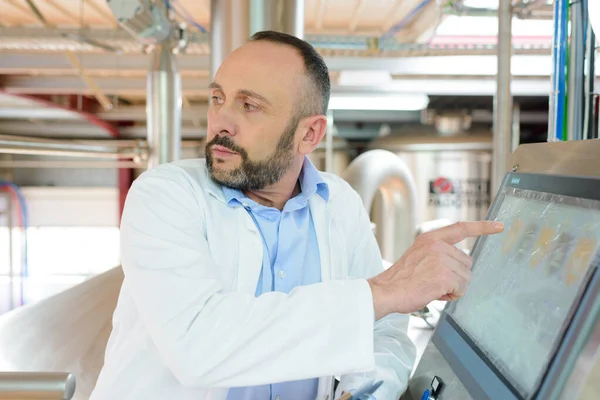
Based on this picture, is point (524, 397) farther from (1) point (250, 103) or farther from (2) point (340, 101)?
(2) point (340, 101)

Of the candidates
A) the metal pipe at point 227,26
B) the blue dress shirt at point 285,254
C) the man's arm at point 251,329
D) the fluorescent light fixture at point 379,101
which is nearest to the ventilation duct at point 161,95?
the metal pipe at point 227,26

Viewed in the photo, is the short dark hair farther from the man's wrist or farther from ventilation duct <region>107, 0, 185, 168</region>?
ventilation duct <region>107, 0, 185, 168</region>

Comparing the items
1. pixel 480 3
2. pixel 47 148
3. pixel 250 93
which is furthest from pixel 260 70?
pixel 480 3

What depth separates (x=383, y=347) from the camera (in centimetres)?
89

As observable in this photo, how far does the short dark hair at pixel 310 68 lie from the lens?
1011 millimetres

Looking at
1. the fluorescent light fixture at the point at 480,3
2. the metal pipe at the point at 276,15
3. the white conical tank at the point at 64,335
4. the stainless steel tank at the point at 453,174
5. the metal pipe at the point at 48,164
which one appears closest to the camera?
the white conical tank at the point at 64,335

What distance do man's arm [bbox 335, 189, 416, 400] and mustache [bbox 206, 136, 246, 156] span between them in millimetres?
314

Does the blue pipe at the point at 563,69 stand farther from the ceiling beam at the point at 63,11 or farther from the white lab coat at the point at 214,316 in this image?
the ceiling beam at the point at 63,11

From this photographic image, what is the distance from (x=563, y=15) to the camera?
3.21ft

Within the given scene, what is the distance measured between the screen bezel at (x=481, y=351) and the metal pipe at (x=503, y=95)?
0.51 m

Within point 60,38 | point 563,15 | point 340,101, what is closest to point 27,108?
point 60,38

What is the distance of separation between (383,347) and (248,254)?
27 centimetres

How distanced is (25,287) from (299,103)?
6597mm

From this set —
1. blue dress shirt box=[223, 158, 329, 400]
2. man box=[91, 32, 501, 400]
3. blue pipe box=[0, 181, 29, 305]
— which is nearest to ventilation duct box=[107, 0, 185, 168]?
man box=[91, 32, 501, 400]
